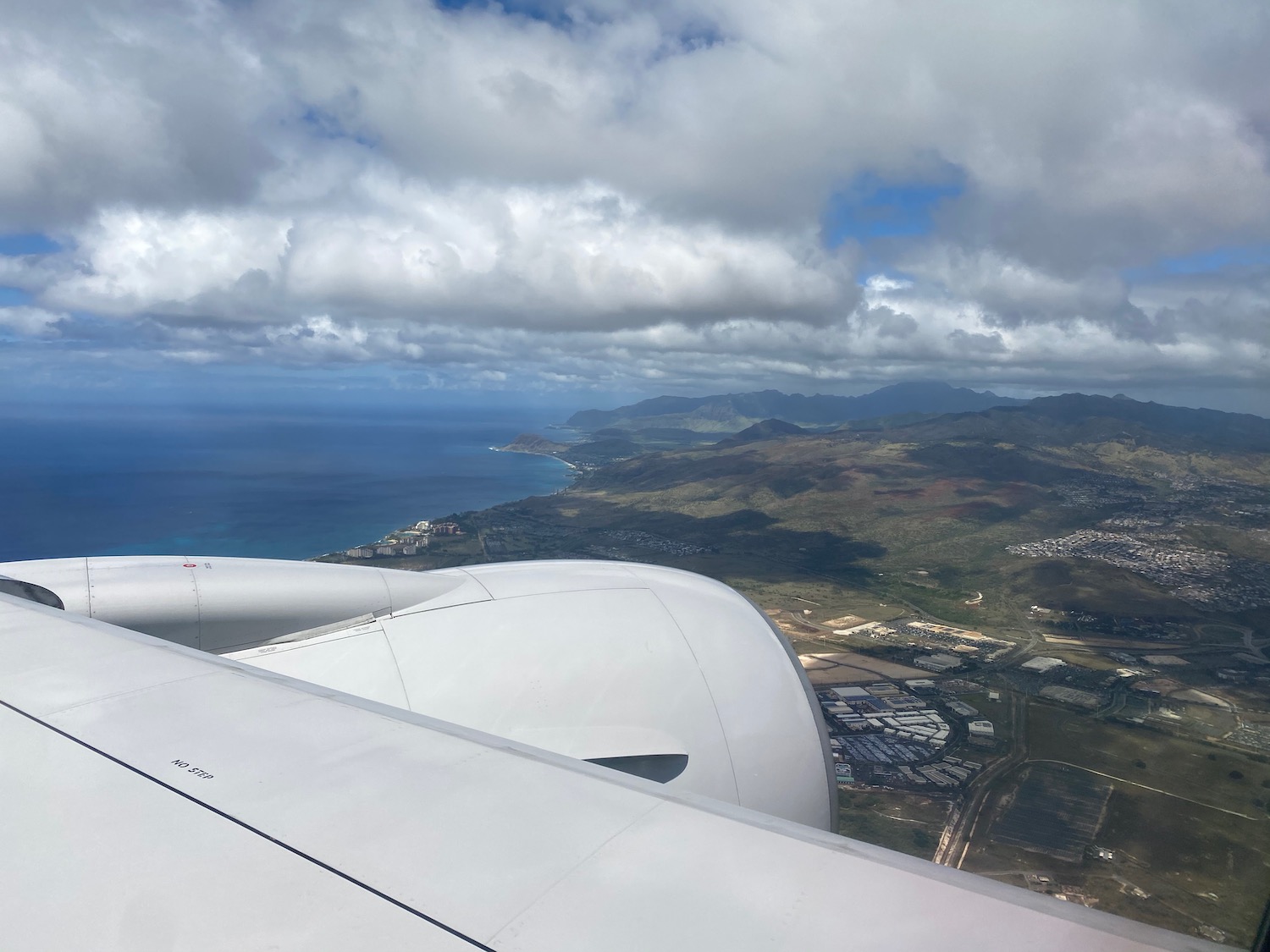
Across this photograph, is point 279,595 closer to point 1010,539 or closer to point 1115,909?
point 1115,909

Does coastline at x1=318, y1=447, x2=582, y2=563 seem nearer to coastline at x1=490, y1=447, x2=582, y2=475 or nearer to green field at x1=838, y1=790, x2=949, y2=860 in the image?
coastline at x1=490, y1=447, x2=582, y2=475

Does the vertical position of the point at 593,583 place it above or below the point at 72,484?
above

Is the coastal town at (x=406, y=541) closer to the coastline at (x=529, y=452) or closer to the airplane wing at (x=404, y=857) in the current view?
the airplane wing at (x=404, y=857)

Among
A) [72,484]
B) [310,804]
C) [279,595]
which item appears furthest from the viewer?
[72,484]

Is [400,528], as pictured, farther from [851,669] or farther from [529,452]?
[529,452]

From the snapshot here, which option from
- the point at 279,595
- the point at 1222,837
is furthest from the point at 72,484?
the point at 1222,837

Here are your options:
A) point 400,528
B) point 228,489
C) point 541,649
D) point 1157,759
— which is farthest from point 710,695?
point 228,489

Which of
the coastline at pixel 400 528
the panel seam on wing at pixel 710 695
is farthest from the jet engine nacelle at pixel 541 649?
the coastline at pixel 400 528
